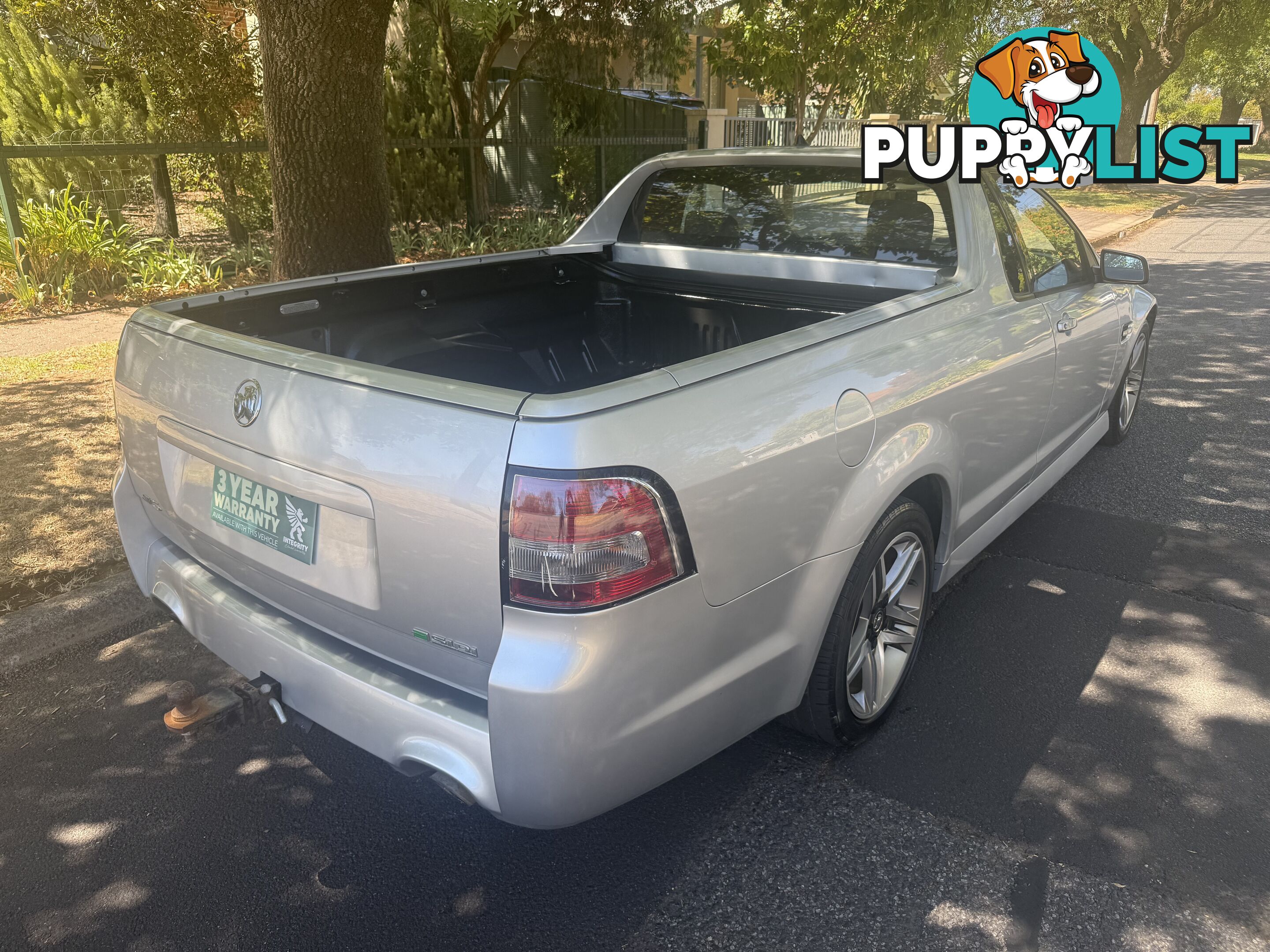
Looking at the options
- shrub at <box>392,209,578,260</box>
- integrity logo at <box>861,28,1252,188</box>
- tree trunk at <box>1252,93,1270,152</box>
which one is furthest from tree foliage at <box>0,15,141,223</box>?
tree trunk at <box>1252,93,1270,152</box>

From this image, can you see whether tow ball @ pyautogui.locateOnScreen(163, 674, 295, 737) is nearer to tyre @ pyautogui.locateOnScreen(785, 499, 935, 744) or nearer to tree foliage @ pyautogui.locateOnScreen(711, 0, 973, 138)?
tyre @ pyautogui.locateOnScreen(785, 499, 935, 744)

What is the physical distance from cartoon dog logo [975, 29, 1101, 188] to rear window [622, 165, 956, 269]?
52.8ft

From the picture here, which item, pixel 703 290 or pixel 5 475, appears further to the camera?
pixel 5 475

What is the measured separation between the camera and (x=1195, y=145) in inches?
385

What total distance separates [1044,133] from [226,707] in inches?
842

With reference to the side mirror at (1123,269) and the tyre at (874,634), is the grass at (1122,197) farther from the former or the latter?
the tyre at (874,634)

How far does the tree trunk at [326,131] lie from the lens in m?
5.41

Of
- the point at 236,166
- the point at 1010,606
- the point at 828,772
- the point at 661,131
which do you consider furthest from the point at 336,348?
the point at 661,131

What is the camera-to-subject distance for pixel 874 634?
299 cm

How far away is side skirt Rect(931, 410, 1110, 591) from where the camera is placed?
342 cm

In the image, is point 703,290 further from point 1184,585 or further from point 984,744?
point 1184,585

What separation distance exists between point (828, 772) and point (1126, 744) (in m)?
0.98

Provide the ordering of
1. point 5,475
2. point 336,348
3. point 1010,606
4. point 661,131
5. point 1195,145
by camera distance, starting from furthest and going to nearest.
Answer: point 661,131
point 1195,145
point 5,475
point 1010,606
point 336,348

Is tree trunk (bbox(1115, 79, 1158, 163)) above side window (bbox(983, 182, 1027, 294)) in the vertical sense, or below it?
above
